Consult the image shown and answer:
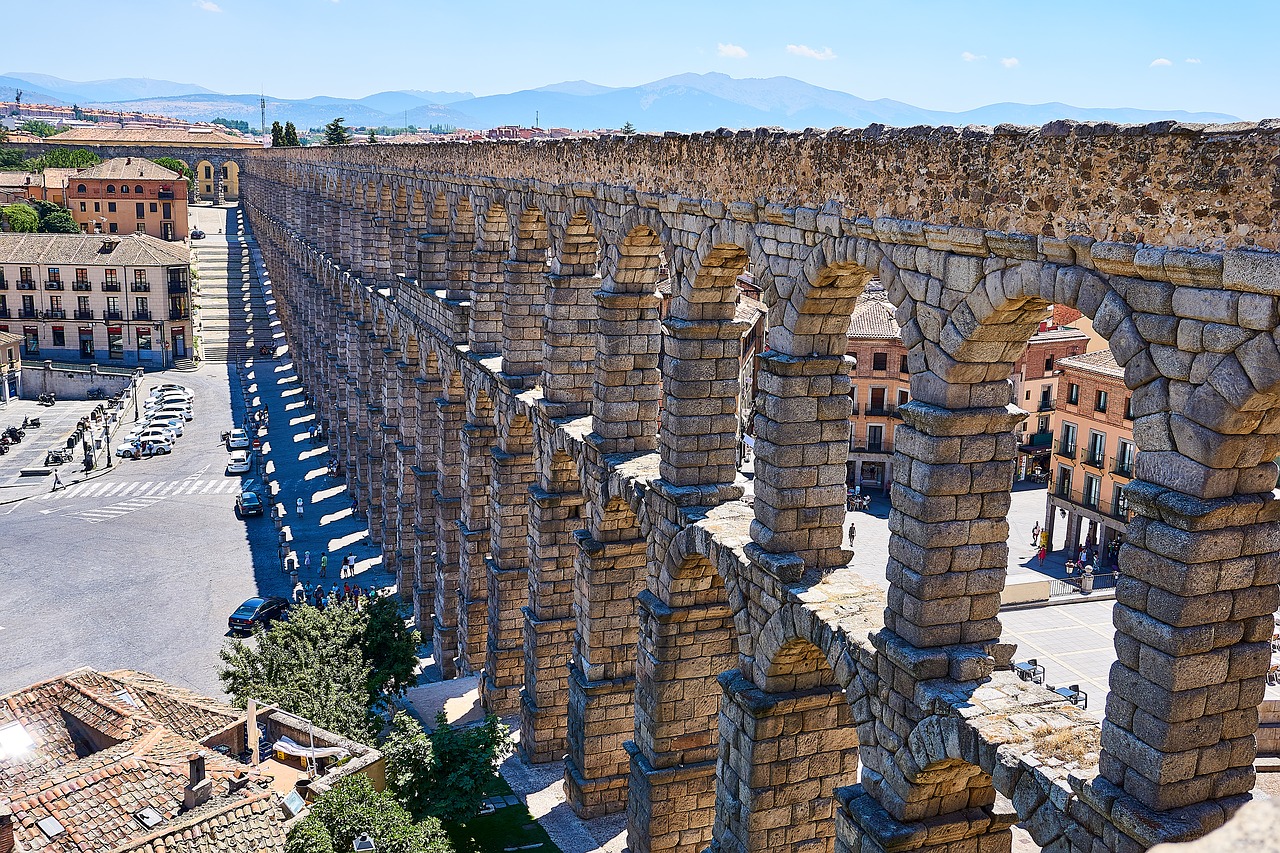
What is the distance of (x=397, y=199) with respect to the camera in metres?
53.5

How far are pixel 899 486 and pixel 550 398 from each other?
16.0m

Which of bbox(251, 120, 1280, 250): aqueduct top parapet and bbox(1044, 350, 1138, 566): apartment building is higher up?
bbox(251, 120, 1280, 250): aqueduct top parapet

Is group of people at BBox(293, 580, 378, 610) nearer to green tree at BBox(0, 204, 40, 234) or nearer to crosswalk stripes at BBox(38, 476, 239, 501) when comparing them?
crosswalk stripes at BBox(38, 476, 239, 501)

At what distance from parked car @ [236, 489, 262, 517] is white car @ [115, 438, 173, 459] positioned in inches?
711

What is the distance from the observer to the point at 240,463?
73375mm

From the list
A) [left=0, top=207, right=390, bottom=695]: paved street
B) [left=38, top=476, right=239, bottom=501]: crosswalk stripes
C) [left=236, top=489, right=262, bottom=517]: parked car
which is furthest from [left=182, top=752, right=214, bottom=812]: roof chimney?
[left=38, top=476, right=239, bottom=501]: crosswalk stripes

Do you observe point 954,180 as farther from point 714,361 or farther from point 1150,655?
point 714,361

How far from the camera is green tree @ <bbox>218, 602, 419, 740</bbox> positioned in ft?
110

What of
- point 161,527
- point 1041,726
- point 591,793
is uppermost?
point 1041,726

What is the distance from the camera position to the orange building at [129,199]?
438ft

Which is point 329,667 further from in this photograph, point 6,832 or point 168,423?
point 168,423

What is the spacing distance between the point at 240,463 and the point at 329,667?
4179 centimetres

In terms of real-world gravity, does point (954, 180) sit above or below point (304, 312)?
above

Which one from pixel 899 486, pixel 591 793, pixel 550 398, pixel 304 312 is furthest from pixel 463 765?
pixel 304 312
